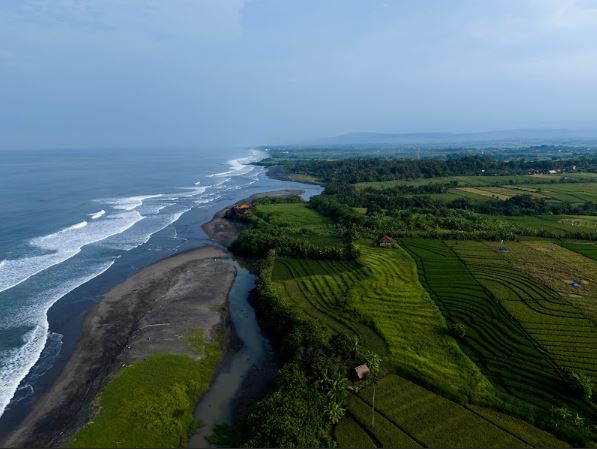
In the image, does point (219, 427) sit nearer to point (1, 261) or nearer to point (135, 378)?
point (135, 378)

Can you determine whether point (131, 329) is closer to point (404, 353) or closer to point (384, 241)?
point (404, 353)

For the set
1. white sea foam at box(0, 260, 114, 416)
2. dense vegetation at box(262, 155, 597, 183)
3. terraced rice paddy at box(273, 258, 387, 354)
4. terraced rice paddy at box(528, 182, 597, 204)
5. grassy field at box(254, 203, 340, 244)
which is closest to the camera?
white sea foam at box(0, 260, 114, 416)

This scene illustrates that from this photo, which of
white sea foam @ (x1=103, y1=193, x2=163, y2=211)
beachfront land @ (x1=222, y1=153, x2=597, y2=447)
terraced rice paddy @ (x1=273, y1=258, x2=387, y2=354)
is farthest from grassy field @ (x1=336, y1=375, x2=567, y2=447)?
white sea foam @ (x1=103, y1=193, x2=163, y2=211)

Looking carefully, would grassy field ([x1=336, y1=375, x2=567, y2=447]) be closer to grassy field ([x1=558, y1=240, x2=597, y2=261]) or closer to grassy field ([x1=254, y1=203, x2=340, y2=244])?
grassy field ([x1=254, y1=203, x2=340, y2=244])

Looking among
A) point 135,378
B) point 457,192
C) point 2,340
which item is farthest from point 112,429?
point 457,192

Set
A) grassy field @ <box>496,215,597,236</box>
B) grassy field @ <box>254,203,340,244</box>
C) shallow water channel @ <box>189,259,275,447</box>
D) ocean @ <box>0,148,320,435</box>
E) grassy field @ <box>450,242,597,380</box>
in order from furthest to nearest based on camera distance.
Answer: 1. grassy field @ <box>254,203,340,244</box>
2. grassy field @ <box>496,215,597,236</box>
3. ocean @ <box>0,148,320,435</box>
4. grassy field @ <box>450,242,597,380</box>
5. shallow water channel @ <box>189,259,275,447</box>

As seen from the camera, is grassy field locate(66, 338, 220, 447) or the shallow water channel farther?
the shallow water channel

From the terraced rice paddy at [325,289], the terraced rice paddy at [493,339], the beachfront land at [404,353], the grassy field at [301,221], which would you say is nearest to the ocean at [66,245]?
the beachfront land at [404,353]
